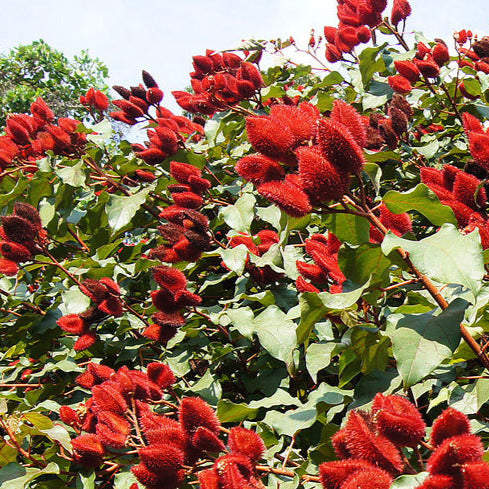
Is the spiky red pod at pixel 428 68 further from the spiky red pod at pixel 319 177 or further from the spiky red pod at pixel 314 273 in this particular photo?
the spiky red pod at pixel 319 177

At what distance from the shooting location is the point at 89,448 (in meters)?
1.26

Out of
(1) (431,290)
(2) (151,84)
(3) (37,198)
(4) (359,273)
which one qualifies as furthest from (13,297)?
(1) (431,290)

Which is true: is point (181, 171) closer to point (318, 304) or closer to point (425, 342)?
point (318, 304)

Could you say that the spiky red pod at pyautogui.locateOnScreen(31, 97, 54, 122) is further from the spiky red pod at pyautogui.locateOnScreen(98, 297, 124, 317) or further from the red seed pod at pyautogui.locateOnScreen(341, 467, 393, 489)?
the red seed pod at pyautogui.locateOnScreen(341, 467, 393, 489)

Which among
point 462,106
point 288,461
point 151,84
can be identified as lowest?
point 288,461

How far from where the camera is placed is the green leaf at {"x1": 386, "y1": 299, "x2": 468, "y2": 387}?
2.87 ft

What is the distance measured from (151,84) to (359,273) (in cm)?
188

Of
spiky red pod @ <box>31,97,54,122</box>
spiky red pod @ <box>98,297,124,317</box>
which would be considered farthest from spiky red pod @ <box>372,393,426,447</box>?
spiky red pod @ <box>31,97,54,122</box>

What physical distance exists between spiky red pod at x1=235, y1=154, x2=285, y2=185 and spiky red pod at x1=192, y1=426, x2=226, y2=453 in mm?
491

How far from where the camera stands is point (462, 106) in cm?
234

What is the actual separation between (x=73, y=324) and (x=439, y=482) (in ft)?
4.38

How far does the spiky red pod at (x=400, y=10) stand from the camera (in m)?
2.40

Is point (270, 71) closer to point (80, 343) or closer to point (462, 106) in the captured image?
point (462, 106)

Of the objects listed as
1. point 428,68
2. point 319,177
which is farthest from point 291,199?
point 428,68
